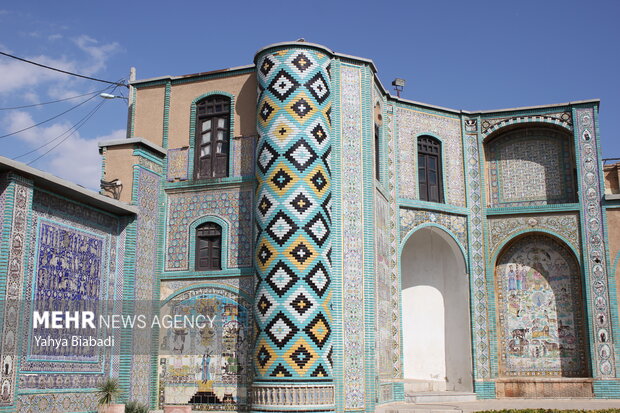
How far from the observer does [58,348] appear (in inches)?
499

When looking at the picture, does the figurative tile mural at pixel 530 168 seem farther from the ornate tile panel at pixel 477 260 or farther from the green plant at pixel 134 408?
the green plant at pixel 134 408

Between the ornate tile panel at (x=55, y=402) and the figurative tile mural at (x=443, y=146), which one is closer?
the ornate tile panel at (x=55, y=402)

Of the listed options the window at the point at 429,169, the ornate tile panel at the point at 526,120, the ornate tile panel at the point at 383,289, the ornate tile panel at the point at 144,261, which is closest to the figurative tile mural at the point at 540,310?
the window at the point at 429,169

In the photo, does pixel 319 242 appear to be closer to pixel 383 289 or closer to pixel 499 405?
pixel 383 289

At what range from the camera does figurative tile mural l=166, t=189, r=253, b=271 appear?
15.3m

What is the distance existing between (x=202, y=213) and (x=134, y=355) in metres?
3.31

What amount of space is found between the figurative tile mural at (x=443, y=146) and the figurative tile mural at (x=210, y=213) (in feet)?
14.6

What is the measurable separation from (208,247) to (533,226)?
324 inches

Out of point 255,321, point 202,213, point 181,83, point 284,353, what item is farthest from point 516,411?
point 181,83

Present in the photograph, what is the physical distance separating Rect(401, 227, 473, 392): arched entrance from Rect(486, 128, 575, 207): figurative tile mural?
200 centimetres

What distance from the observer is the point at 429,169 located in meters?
18.5

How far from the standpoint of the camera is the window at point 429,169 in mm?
18375

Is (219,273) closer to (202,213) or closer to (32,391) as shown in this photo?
(202,213)

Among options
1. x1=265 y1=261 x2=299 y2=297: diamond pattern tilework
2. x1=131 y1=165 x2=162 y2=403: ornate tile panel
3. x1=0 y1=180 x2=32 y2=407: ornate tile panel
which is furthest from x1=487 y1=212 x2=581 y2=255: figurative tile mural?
x1=0 y1=180 x2=32 y2=407: ornate tile panel
